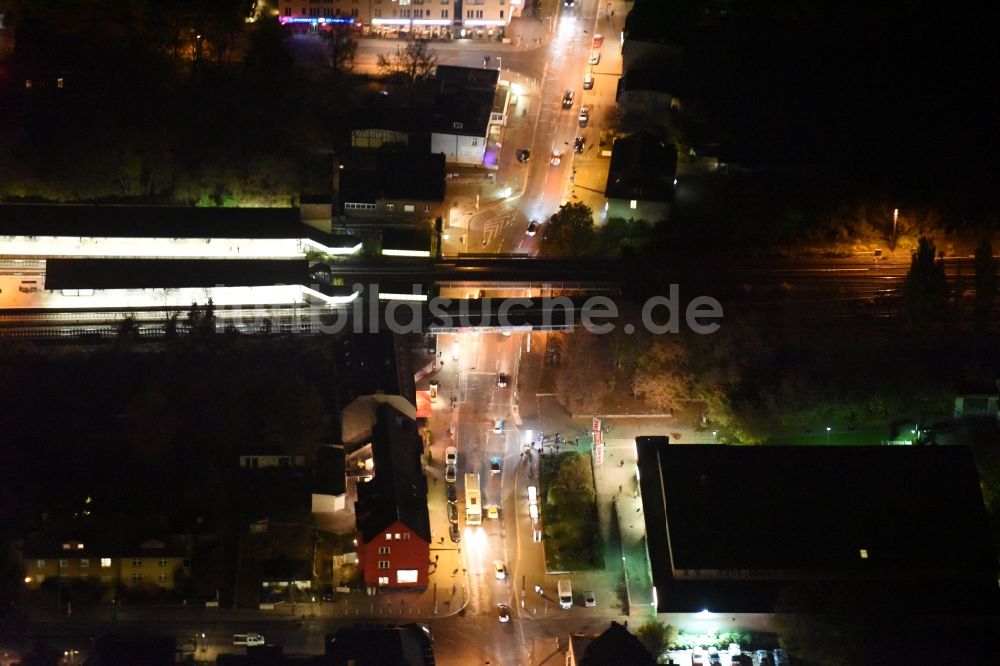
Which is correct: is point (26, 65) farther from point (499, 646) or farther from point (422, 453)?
point (499, 646)

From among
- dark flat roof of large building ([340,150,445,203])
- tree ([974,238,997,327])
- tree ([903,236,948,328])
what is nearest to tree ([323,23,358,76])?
dark flat roof of large building ([340,150,445,203])

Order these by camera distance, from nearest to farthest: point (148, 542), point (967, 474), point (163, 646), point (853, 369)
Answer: point (163, 646) < point (148, 542) < point (967, 474) < point (853, 369)

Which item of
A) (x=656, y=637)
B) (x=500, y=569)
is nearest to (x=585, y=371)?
(x=500, y=569)

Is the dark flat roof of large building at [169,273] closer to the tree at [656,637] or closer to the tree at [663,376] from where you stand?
the tree at [663,376]

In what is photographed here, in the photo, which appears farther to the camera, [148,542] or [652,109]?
[652,109]

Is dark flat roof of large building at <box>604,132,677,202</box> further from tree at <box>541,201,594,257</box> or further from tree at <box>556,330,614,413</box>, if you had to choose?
tree at <box>556,330,614,413</box>

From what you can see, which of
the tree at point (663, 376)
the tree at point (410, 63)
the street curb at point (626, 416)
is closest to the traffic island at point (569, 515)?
the street curb at point (626, 416)

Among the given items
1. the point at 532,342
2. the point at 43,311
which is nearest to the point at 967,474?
the point at 532,342
